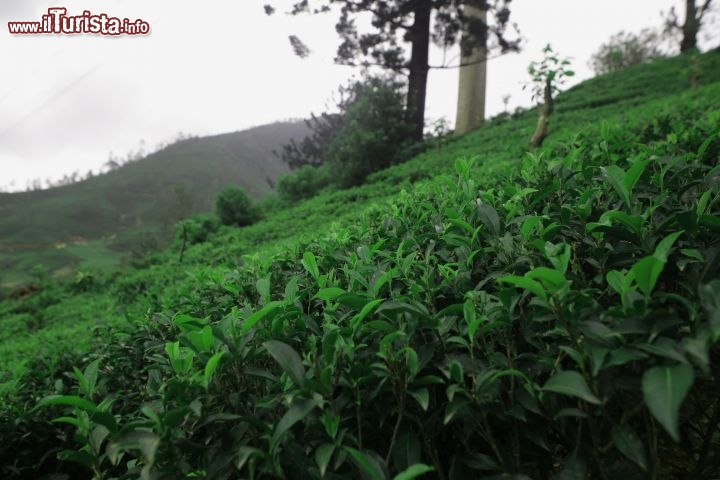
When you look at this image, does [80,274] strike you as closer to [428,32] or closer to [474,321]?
[474,321]

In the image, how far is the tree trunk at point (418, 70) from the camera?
10938 mm

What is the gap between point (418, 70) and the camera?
11.3 m

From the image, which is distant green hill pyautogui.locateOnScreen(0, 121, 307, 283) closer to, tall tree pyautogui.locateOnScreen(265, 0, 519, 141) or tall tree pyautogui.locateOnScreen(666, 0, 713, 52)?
tall tree pyautogui.locateOnScreen(265, 0, 519, 141)

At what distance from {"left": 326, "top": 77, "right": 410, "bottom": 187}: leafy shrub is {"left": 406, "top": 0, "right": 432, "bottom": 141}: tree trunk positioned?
43 centimetres

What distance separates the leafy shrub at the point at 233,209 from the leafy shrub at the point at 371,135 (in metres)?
2.40

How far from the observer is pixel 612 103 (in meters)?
9.05

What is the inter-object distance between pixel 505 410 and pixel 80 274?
917cm

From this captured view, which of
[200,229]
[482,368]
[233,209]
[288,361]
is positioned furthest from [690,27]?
[288,361]

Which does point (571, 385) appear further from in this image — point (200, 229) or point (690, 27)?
point (690, 27)

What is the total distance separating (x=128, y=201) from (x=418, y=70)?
4515 centimetres

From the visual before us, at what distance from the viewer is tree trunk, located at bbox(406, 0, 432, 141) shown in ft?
35.9

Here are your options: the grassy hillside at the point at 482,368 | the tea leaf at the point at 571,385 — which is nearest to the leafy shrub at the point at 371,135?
the grassy hillside at the point at 482,368

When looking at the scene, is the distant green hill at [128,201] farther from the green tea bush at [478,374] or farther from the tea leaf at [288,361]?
the tea leaf at [288,361]

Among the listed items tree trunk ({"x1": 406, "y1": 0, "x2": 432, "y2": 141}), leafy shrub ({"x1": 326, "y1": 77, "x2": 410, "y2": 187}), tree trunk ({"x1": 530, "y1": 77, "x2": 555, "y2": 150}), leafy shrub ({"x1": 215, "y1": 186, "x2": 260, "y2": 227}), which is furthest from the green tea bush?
tree trunk ({"x1": 406, "y1": 0, "x2": 432, "y2": 141})
